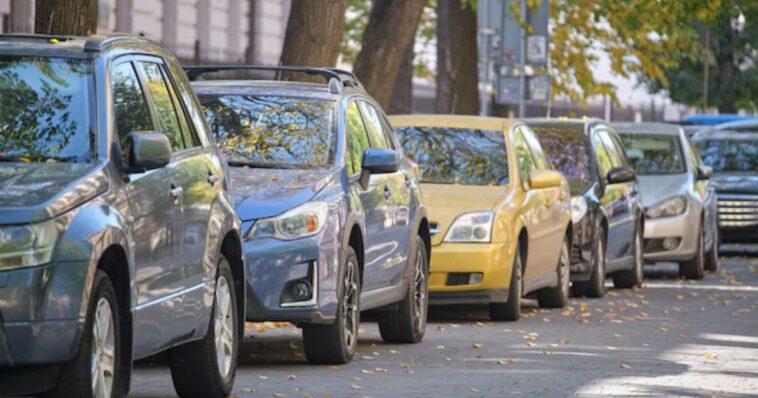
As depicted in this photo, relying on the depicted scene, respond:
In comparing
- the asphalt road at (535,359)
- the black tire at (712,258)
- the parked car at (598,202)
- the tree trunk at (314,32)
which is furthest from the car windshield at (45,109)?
the black tire at (712,258)

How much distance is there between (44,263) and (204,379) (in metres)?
2.33

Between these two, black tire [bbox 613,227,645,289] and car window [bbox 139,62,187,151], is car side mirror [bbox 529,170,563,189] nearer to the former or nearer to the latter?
black tire [bbox 613,227,645,289]

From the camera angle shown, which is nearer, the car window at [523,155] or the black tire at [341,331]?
the black tire at [341,331]

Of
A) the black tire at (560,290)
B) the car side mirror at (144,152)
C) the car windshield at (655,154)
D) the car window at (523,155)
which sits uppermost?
the car side mirror at (144,152)

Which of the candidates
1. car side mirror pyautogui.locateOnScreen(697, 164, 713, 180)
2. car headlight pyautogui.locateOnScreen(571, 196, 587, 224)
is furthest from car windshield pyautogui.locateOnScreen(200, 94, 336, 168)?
car side mirror pyautogui.locateOnScreen(697, 164, 713, 180)

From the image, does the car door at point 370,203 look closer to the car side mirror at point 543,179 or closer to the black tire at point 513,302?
the black tire at point 513,302

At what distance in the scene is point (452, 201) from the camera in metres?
15.9

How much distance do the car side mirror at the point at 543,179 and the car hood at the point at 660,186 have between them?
5987 millimetres

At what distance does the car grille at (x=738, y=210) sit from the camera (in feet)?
91.5

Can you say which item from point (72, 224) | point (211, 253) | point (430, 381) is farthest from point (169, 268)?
point (430, 381)

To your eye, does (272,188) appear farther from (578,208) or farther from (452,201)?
(578,208)

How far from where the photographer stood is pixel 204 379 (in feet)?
32.2

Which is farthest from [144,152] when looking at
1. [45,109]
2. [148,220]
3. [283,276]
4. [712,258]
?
[712,258]

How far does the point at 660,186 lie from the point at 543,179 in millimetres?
6669
